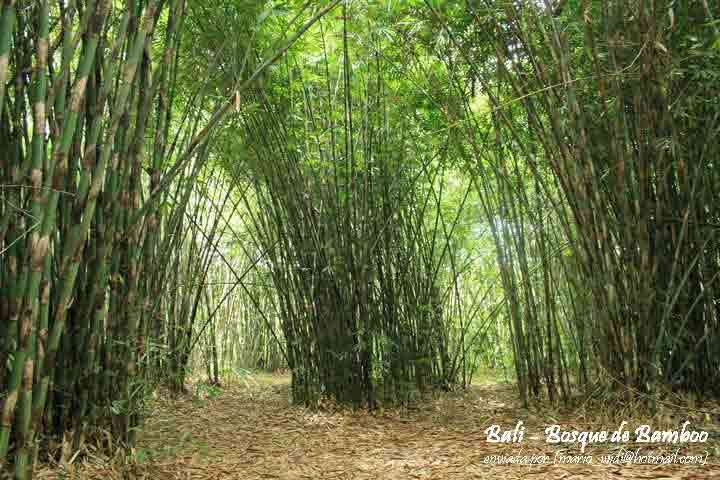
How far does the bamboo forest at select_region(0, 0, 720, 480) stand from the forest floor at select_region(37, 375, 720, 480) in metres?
0.02

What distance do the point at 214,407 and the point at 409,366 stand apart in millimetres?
1217

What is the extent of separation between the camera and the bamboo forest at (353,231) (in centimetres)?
133

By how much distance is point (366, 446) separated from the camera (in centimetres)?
225

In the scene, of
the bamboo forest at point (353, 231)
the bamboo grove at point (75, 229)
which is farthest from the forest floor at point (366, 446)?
the bamboo grove at point (75, 229)

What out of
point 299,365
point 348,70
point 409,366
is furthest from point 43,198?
point 409,366

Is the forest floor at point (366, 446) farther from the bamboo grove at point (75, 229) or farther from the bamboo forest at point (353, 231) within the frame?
the bamboo grove at point (75, 229)

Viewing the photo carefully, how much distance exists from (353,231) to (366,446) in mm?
1138

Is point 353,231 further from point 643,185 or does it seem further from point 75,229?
point 75,229

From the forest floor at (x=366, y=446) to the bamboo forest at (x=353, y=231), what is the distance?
2cm

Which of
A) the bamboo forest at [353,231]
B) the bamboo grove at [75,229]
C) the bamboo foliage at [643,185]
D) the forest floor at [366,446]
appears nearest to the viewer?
the bamboo grove at [75,229]

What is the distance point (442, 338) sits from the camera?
154 inches

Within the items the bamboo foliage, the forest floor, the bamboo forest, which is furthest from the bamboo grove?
the bamboo foliage

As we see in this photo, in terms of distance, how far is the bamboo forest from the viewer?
133 cm

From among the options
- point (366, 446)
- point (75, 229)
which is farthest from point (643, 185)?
point (75, 229)
